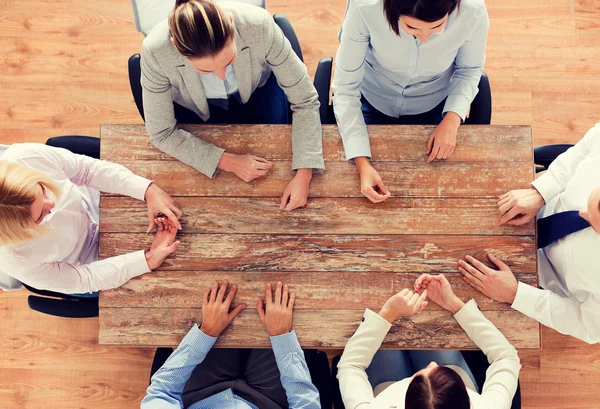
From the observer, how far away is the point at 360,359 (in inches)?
71.2

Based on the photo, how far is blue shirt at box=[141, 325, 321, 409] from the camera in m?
1.79

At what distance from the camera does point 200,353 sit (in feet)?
5.94

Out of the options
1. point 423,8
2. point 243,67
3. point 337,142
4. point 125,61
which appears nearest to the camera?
point 423,8

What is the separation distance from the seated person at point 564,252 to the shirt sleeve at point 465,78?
1.28 ft

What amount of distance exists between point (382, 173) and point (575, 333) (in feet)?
2.98

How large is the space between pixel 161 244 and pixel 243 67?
0.71 metres

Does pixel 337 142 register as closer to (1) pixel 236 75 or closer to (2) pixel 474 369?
(1) pixel 236 75

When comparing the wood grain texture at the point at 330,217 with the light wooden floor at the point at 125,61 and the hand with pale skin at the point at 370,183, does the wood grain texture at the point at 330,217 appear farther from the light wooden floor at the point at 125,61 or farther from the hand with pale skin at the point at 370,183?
the light wooden floor at the point at 125,61

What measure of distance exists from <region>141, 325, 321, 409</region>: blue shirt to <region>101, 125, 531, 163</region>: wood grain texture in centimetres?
68

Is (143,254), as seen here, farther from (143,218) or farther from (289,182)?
(289,182)

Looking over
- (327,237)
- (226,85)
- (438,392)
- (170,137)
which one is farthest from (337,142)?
(438,392)

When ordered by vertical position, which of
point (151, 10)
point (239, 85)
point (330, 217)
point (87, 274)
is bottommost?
point (87, 274)

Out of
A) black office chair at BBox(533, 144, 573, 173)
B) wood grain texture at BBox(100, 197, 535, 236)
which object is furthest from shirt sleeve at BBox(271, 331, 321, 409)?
black office chair at BBox(533, 144, 573, 173)

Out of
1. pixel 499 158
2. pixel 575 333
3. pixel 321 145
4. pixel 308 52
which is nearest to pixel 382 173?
pixel 321 145
